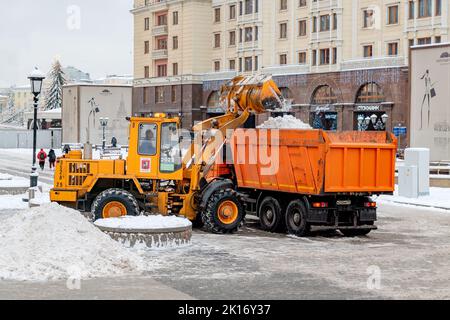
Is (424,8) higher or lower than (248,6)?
lower

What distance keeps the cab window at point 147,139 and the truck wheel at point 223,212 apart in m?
2.04

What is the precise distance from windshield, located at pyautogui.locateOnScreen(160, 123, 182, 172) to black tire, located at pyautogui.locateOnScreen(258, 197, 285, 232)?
2.72 metres

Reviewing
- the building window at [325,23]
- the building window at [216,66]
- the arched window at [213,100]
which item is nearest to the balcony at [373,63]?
the building window at [325,23]

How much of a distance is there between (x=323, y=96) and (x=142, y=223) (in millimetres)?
49654

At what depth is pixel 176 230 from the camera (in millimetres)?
18266

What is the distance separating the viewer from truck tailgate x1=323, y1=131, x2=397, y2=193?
20.1 m

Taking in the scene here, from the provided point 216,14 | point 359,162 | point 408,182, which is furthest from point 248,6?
point 359,162

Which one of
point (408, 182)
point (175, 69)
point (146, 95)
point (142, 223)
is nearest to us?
point (142, 223)

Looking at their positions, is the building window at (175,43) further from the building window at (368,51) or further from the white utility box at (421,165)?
the white utility box at (421,165)

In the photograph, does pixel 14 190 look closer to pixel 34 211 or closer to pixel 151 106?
pixel 34 211

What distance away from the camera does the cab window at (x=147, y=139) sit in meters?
21.3

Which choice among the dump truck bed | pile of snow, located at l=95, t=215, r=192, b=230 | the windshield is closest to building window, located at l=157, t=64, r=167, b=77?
the dump truck bed

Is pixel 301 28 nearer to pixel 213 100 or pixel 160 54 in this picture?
pixel 213 100

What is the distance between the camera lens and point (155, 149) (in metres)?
21.4
